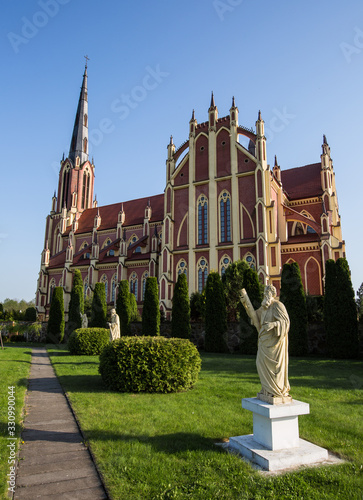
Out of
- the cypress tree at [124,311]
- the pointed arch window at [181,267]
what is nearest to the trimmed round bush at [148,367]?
the cypress tree at [124,311]

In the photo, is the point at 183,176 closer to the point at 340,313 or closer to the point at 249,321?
the point at 249,321

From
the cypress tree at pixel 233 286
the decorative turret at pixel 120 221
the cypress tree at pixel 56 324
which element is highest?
the decorative turret at pixel 120 221

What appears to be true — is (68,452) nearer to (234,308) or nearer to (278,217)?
(234,308)

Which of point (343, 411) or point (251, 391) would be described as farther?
point (251, 391)

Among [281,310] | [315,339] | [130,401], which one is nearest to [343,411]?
[281,310]

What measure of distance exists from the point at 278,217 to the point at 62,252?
31.8m

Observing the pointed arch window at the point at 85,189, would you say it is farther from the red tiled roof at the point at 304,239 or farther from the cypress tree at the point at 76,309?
the red tiled roof at the point at 304,239

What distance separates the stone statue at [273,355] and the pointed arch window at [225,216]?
87.7ft

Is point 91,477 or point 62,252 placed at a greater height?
point 62,252

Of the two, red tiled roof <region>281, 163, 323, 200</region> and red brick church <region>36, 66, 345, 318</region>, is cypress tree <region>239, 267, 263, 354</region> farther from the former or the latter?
red tiled roof <region>281, 163, 323, 200</region>

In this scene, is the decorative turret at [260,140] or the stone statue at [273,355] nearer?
the stone statue at [273,355]

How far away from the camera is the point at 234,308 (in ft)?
83.8

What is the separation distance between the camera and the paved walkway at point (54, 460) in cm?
404

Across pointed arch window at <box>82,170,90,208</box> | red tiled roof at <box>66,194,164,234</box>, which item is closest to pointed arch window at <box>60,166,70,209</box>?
pointed arch window at <box>82,170,90,208</box>
